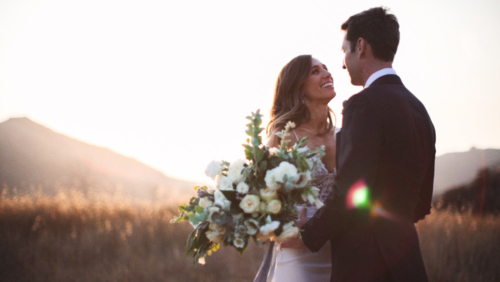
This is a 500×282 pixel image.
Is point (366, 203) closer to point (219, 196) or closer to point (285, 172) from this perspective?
point (285, 172)

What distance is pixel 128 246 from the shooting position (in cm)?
705

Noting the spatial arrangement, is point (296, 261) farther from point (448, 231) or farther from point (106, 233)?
point (106, 233)

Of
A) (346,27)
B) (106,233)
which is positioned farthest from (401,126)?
(106,233)

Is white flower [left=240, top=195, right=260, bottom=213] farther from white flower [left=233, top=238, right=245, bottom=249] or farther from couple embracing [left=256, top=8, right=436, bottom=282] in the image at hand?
couple embracing [left=256, top=8, right=436, bottom=282]

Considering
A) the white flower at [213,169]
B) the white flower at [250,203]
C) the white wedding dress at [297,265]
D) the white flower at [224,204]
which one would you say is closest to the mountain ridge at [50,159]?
the white wedding dress at [297,265]

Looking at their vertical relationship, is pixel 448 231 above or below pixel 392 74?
below

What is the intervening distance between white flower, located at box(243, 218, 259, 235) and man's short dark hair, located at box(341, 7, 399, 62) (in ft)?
4.39

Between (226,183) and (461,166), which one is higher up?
(461,166)

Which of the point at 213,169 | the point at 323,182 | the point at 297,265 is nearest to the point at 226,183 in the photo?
the point at 213,169

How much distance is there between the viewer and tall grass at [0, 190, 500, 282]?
599cm

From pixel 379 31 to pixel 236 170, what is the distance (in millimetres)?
1288

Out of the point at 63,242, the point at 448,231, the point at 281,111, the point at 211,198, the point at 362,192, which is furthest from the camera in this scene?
the point at 63,242

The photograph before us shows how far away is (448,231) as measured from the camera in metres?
6.34

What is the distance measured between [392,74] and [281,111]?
Result: 1682 millimetres
